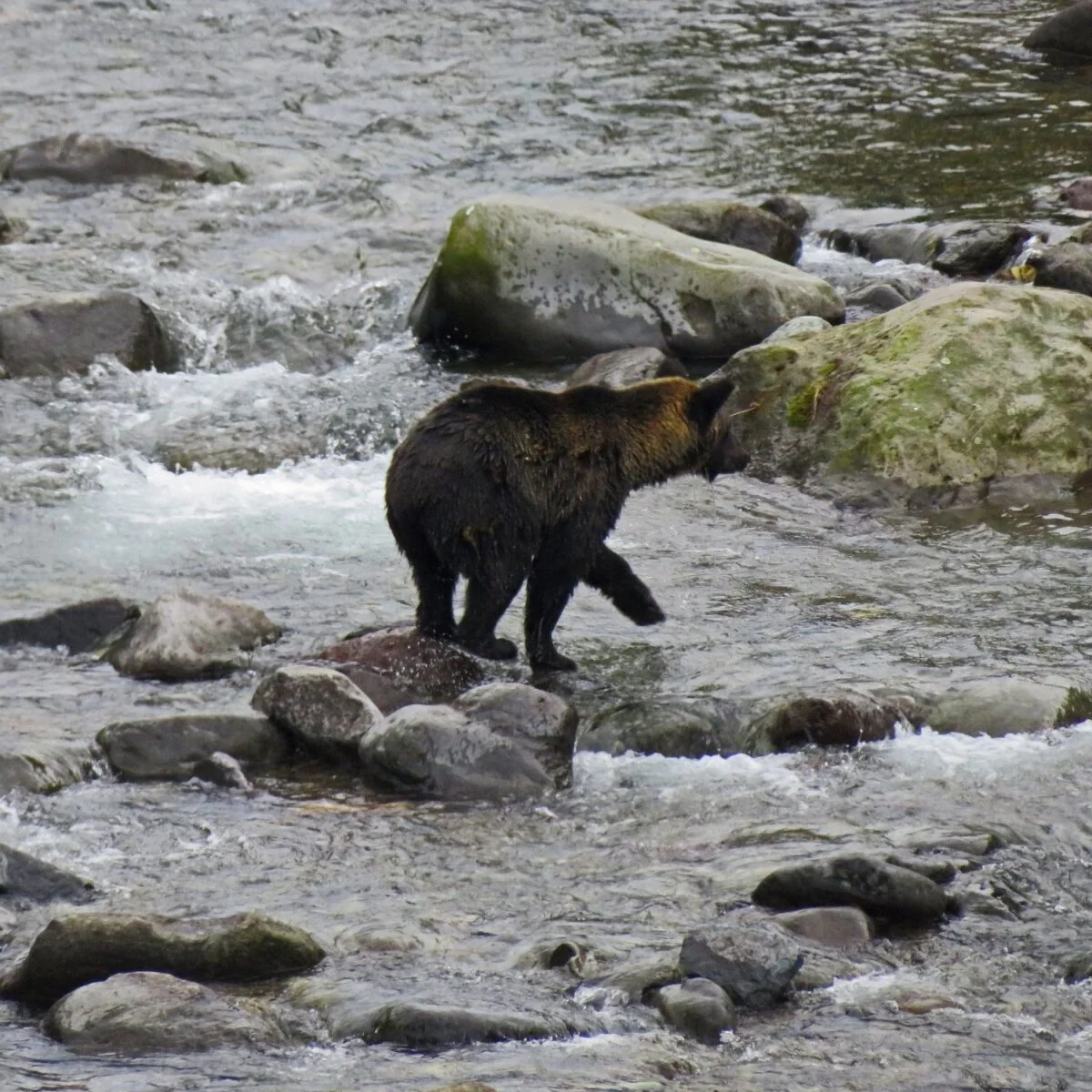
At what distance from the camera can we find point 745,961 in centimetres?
550

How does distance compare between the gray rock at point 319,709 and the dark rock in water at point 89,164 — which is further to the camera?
the dark rock in water at point 89,164

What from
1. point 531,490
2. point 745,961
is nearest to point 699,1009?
point 745,961

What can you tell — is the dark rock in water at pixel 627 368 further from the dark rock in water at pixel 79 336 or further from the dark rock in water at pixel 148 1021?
the dark rock in water at pixel 148 1021

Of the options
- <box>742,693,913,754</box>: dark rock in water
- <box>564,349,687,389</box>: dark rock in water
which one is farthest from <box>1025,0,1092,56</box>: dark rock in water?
<box>742,693,913,754</box>: dark rock in water

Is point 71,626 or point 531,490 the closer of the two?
point 531,490

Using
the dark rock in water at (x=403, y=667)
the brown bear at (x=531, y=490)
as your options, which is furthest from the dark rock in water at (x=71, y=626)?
the brown bear at (x=531, y=490)

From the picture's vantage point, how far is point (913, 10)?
22156 mm

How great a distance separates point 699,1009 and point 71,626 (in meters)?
4.48

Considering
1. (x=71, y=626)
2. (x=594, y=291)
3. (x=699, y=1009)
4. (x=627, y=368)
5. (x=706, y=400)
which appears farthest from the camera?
(x=594, y=291)

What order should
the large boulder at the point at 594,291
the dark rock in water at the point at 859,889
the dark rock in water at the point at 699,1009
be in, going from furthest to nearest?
1. the large boulder at the point at 594,291
2. the dark rock in water at the point at 859,889
3. the dark rock in water at the point at 699,1009

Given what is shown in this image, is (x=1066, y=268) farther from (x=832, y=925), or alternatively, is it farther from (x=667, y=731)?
(x=832, y=925)

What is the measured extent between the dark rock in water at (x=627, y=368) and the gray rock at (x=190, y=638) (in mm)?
3917

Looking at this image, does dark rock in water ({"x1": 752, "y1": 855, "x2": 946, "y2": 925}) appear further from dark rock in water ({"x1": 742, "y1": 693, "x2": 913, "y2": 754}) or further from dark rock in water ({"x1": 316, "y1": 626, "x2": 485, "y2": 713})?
dark rock in water ({"x1": 316, "y1": 626, "x2": 485, "y2": 713})

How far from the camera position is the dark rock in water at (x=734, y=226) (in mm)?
14883
